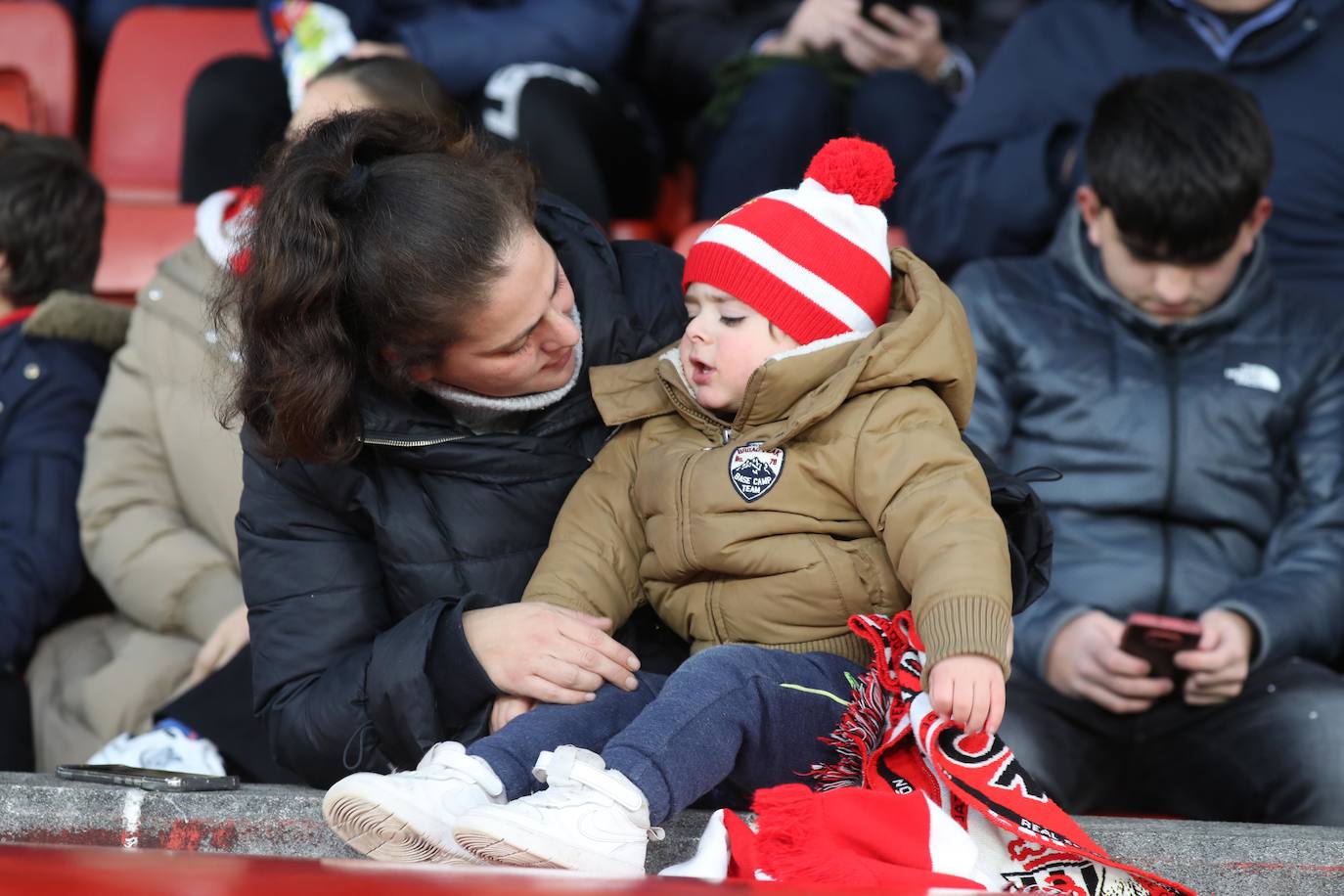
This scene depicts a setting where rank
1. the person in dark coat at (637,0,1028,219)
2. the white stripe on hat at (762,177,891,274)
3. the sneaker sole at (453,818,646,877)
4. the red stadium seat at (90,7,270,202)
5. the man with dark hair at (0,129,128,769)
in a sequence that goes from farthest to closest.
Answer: the red stadium seat at (90,7,270,202)
the person in dark coat at (637,0,1028,219)
the man with dark hair at (0,129,128,769)
the white stripe on hat at (762,177,891,274)
the sneaker sole at (453,818,646,877)

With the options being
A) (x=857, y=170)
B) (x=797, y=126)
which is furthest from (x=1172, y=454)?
(x=797, y=126)

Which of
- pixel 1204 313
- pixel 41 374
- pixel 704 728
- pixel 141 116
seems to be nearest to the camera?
pixel 704 728

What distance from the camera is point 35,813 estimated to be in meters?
1.63

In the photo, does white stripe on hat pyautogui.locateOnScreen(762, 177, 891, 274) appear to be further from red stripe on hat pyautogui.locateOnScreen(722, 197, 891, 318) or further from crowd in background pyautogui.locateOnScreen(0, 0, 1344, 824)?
crowd in background pyautogui.locateOnScreen(0, 0, 1344, 824)

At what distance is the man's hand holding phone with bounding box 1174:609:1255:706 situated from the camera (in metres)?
2.10

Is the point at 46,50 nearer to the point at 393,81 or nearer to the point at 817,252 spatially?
the point at 393,81

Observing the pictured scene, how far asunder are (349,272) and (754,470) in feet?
1.58

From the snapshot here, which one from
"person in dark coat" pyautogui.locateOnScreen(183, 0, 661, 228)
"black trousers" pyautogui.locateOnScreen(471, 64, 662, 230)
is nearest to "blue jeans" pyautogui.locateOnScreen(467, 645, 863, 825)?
"black trousers" pyautogui.locateOnScreen(471, 64, 662, 230)

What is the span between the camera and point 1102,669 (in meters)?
2.13

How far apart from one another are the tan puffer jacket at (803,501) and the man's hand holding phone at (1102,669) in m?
0.60

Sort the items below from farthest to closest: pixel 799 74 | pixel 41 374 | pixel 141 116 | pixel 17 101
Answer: pixel 141 116
pixel 17 101
pixel 799 74
pixel 41 374

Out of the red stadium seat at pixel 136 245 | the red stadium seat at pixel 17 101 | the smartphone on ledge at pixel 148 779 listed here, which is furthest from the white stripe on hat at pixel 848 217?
the red stadium seat at pixel 17 101

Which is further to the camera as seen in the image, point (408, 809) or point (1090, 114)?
point (1090, 114)

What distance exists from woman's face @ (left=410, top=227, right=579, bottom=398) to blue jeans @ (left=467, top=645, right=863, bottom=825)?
37 centimetres
